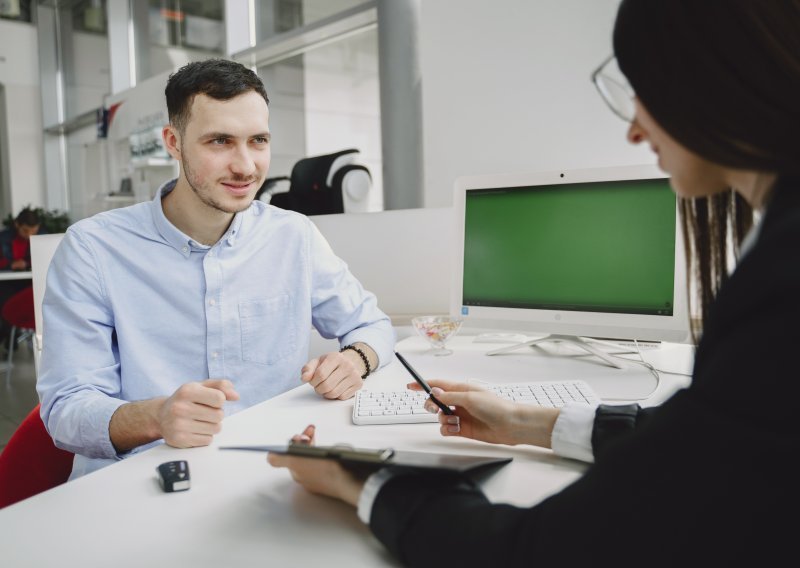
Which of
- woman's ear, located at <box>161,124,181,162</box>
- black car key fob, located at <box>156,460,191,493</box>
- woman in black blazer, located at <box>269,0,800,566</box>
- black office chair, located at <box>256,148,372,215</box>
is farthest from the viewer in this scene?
black office chair, located at <box>256,148,372,215</box>

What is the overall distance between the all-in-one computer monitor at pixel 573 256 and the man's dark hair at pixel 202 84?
2.19 feet

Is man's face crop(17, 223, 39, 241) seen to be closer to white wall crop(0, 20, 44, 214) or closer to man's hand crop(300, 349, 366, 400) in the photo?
white wall crop(0, 20, 44, 214)

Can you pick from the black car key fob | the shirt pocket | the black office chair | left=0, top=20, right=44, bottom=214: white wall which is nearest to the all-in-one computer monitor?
the shirt pocket

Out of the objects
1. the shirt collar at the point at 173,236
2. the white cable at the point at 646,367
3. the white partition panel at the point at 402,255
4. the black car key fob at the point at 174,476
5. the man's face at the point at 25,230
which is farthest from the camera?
the man's face at the point at 25,230

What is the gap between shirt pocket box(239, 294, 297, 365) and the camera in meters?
1.53

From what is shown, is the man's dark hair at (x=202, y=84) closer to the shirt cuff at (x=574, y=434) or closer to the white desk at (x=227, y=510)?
the white desk at (x=227, y=510)

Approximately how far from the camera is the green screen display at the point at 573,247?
151 cm

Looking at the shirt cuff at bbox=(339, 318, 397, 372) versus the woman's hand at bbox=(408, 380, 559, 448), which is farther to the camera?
the shirt cuff at bbox=(339, 318, 397, 372)

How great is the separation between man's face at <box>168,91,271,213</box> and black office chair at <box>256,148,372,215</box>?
5.88 ft

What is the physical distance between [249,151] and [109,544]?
42.7 inches

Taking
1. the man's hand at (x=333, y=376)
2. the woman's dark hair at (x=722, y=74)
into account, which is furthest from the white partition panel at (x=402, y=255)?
the woman's dark hair at (x=722, y=74)

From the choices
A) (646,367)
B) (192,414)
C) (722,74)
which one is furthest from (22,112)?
(722,74)

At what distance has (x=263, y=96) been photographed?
5.25 ft

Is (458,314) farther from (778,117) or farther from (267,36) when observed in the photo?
(267,36)
